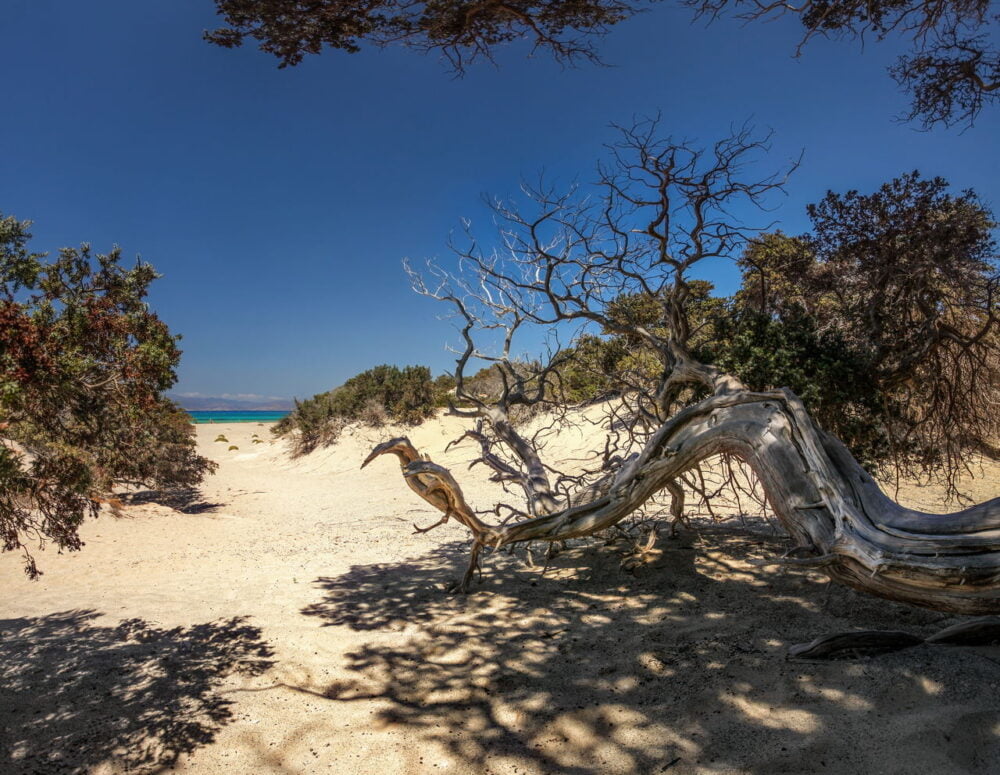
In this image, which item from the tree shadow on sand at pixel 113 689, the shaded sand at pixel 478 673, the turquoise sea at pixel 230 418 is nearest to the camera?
the shaded sand at pixel 478 673

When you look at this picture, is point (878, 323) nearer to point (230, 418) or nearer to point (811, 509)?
point (811, 509)

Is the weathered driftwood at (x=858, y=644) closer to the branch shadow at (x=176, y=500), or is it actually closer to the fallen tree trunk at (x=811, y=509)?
the fallen tree trunk at (x=811, y=509)

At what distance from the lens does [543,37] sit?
15.7ft

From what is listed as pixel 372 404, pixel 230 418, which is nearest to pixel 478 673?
pixel 372 404

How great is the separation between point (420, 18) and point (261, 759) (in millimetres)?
5244

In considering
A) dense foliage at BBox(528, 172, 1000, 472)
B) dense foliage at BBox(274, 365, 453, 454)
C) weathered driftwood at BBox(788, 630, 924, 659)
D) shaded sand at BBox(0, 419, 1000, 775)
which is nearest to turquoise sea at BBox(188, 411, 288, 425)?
dense foliage at BBox(274, 365, 453, 454)

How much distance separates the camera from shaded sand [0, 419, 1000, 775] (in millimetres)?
2816

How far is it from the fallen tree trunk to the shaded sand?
2.16 feet

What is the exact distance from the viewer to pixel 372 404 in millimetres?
20641

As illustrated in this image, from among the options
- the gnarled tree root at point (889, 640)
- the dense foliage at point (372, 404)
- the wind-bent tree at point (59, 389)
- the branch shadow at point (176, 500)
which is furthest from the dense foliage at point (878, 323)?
the dense foliage at point (372, 404)

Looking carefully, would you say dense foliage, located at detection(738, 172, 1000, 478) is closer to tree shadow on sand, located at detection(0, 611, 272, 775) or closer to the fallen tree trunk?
the fallen tree trunk

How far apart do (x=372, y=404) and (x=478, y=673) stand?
56.7ft

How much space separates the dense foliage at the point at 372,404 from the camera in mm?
20344

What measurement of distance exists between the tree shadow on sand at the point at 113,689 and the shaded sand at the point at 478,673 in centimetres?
2
